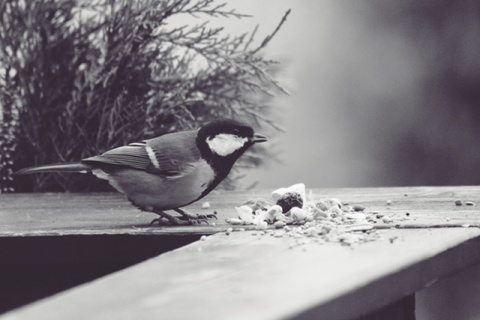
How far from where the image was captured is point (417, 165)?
638 centimetres

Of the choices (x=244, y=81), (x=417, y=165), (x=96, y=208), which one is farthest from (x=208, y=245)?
(x=417, y=165)

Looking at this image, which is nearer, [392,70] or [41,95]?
[41,95]

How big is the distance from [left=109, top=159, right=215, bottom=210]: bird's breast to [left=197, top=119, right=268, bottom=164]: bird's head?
39mm

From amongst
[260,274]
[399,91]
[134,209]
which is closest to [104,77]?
[134,209]

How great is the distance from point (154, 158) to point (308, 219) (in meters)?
0.52

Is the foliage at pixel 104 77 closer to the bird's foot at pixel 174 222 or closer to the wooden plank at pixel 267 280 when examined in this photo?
the bird's foot at pixel 174 222

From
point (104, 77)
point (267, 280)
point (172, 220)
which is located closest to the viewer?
point (267, 280)

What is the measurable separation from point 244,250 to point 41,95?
1725mm

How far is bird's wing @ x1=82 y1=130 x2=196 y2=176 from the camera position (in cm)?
245

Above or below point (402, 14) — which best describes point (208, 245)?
below

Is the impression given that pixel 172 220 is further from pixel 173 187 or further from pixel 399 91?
pixel 399 91

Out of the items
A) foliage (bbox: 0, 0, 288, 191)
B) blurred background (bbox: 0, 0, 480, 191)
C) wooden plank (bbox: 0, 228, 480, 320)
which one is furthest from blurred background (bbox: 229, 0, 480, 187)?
wooden plank (bbox: 0, 228, 480, 320)

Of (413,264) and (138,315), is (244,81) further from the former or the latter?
(138,315)

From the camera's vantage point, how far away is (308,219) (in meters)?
2.21
